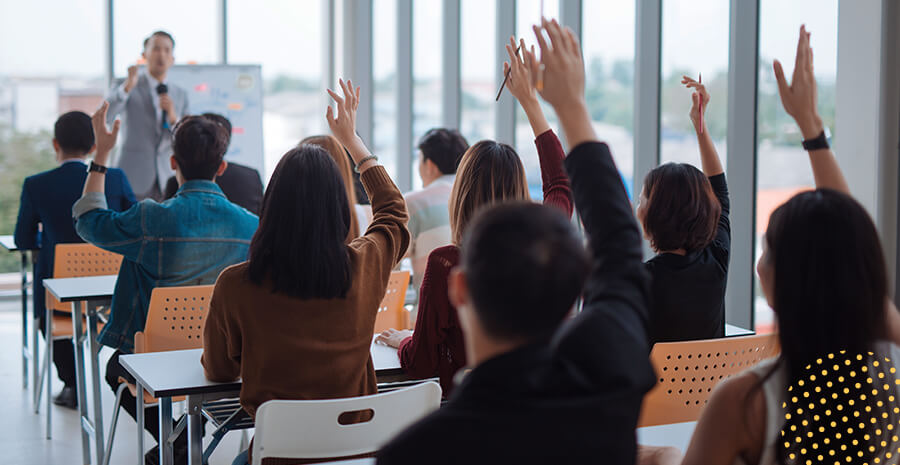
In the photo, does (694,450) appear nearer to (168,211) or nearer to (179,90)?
(168,211)

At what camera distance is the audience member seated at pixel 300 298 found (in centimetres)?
201

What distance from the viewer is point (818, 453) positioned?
4.13ft

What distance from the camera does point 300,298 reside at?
2.05 m

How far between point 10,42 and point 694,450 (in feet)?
25.5

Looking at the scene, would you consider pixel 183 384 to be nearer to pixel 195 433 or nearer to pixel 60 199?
pixel 195 433

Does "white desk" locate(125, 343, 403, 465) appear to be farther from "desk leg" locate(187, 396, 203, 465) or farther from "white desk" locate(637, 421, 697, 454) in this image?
"white desk" locate(637, 421, 697, 454)

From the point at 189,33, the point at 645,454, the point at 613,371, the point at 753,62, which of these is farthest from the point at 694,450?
the point at 189,33

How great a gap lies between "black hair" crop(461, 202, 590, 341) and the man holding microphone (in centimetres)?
588

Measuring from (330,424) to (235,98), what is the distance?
19.6ft

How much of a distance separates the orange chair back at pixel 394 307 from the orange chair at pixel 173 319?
685 mm

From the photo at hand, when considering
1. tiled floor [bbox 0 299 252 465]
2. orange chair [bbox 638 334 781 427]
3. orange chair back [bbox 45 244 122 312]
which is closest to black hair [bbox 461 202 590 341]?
orange chair [bbox 638 334 781 427]

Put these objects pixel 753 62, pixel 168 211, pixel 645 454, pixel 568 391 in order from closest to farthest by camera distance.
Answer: pixel 568 391 < pixel 645 454 < pixel 168 211 < pixel 753 62

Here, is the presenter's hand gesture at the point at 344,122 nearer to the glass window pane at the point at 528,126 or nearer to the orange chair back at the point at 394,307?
the orange chair back at the point at 394,307

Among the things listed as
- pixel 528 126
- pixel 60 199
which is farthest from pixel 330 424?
pixel 528 126
